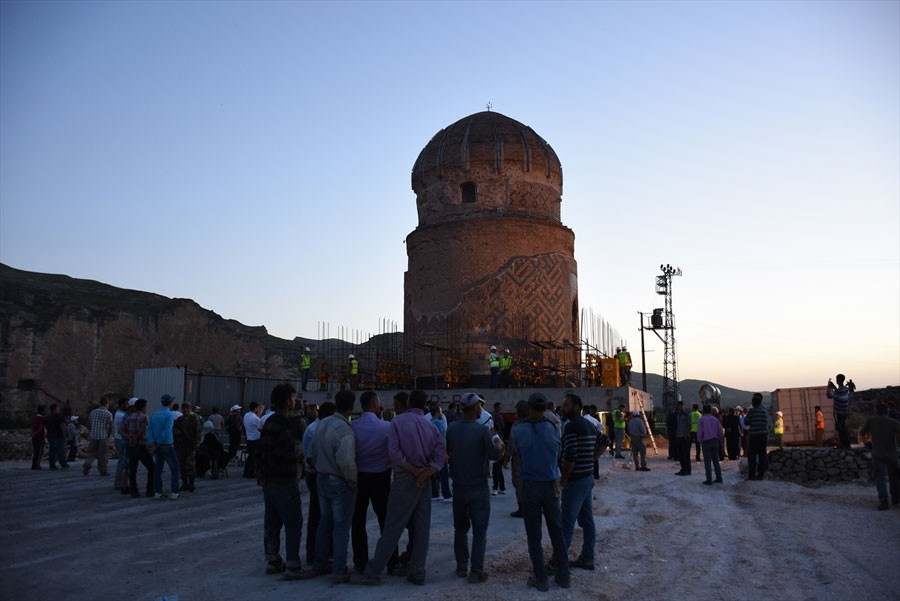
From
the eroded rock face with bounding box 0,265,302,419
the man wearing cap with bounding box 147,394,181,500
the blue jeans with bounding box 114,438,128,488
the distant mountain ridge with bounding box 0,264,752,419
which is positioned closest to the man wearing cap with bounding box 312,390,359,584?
the man wearing cap with bounding box 147,394,181,500

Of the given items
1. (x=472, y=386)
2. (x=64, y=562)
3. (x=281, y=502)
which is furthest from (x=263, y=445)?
(x=472, y=386)

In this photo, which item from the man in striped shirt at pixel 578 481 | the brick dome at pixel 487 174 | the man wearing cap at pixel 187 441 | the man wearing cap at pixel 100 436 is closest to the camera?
the man in striped shirt at pixel 578 481

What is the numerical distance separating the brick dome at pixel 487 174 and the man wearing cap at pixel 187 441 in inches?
608

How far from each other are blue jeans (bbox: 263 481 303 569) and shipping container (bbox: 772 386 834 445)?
14.3 m

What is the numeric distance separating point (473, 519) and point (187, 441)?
7146 millimetres

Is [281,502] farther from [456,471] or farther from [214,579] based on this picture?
[456,471]

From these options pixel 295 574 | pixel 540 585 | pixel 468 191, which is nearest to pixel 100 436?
pixel 295 574

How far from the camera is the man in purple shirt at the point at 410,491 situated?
6.03m

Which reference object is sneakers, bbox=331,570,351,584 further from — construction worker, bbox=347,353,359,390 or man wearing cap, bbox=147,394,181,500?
construction worker, bbox=347,353,359,390

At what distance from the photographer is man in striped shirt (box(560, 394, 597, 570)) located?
6.55 metres

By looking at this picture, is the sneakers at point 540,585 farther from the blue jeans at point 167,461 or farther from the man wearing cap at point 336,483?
the blue jeans at point 167,461

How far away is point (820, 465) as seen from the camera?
13.5 m

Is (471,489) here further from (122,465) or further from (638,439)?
(638,439)

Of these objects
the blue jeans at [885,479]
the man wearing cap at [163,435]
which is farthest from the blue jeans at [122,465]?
the blue jeans at [885,479]
